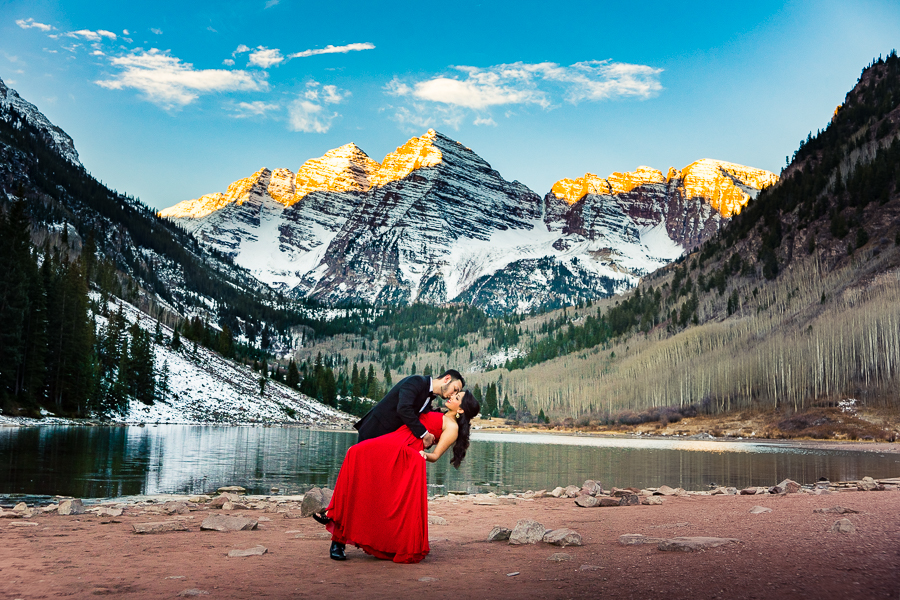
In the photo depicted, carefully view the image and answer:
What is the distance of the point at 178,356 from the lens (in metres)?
111

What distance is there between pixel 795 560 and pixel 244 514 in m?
12.0

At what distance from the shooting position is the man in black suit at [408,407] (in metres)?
9.55

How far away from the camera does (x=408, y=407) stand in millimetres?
9586

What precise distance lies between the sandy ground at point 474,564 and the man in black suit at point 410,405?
6.13ft

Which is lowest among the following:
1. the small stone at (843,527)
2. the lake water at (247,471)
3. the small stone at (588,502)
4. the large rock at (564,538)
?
the lake water at (247,471)

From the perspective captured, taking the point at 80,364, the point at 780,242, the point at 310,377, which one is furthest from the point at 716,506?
the point at 780,242

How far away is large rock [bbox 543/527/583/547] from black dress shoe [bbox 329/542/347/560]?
11.5 ft

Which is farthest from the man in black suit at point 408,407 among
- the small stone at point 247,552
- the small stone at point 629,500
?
the small stone at point 629,500

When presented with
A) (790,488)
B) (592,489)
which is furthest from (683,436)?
(592,489)

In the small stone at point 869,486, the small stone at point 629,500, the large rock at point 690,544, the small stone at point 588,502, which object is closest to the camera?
the large rock at point 690,544

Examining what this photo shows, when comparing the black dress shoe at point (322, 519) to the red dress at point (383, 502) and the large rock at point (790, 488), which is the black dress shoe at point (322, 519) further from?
the large rock at point (790, 488)

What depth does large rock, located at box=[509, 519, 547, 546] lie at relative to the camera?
36.6 feet

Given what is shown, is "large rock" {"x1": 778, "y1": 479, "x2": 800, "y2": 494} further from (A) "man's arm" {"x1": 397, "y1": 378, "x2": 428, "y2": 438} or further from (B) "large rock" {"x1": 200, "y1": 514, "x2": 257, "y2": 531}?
(B) "large rock" {"x1": 200, "y1": 514, "x2": 257, "y2": 531}

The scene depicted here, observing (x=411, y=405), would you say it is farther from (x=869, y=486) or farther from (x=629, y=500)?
(x=869, y=486)
